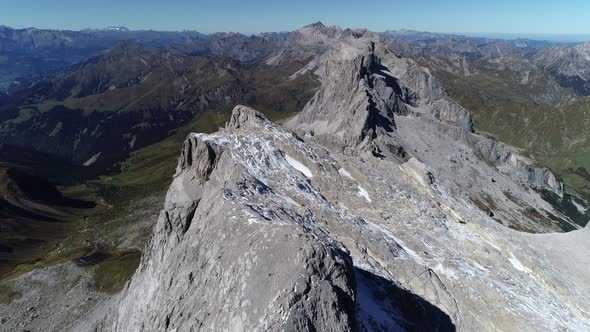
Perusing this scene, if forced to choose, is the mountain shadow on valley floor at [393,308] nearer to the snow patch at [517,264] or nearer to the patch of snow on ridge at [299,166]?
the patch of snow on ridge at [299,166]

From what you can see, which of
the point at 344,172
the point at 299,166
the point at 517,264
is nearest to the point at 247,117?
the point at 299,166

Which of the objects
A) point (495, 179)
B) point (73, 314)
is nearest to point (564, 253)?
point (495, 179)

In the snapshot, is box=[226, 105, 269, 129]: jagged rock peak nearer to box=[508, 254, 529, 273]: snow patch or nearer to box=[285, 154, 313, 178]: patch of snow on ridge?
box=[285, 154, 313, 178]: patch of snow on ridge

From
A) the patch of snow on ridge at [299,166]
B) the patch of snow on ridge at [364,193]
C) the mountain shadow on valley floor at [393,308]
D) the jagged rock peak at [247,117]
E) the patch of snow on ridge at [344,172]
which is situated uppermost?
the jagged rock peak at [247,117]

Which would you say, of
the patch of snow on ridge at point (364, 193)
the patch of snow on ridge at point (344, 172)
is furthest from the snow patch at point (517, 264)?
the patch of snow on ridge at point (344, 172)

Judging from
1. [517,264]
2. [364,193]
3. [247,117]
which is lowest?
[517,264]

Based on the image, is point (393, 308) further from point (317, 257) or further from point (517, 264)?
point (517, 264)

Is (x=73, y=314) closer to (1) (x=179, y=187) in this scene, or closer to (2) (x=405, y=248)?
(1) (x=179, y=187)

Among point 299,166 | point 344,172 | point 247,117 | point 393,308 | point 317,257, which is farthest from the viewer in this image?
point 247,117
